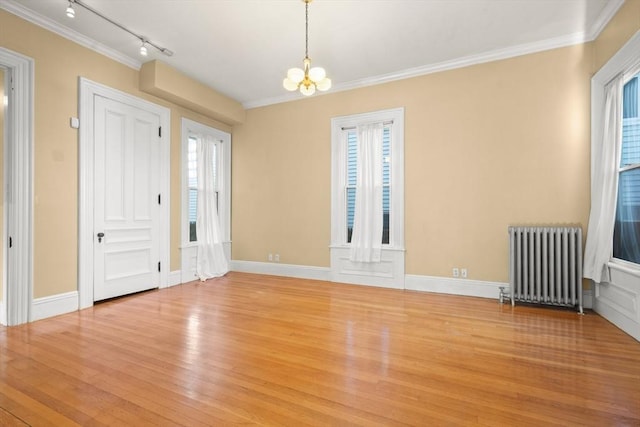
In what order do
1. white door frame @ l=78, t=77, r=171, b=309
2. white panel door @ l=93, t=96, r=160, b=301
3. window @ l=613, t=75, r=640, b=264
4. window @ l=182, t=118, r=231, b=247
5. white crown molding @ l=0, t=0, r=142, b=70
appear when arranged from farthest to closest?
window @ l=182, t=118, r=231, b=247, white panel door @ l=93, t=96, r=160, b=301, white door frame @ l=78, t=77, r=171, b=309, white crown molding @ l=0, t=0, r=142, b=70, window @ l=613, t=75, r=640, b=264

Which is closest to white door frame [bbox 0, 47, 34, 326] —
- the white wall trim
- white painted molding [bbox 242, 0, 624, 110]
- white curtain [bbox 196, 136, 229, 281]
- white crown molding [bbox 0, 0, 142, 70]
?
white crown molding [bbox 0, 0, 142, 70]

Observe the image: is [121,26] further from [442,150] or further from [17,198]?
[442,150]

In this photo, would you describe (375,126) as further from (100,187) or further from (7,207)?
(7,207)

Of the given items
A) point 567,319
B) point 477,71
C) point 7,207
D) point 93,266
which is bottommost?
point 567,319

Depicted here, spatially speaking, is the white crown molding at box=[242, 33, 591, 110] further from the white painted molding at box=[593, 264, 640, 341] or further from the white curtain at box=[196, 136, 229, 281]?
the white painted molding at box=[593, 264, 640, 341]

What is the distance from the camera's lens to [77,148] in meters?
3.81

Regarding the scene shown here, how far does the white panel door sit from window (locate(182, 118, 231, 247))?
0.53m

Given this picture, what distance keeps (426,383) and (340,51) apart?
4.00 m

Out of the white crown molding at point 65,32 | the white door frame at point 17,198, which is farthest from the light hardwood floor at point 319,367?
the white crown molding at point 65,32

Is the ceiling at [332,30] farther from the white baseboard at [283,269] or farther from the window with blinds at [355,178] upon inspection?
the white baseboard at [283,269]

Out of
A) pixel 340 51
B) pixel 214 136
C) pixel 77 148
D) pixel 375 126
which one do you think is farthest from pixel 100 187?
pixel 375 126

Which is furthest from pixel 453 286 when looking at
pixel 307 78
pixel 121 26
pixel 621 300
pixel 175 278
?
pixel 121 26

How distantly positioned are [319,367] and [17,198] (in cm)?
358

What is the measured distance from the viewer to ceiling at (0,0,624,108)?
3279mm
